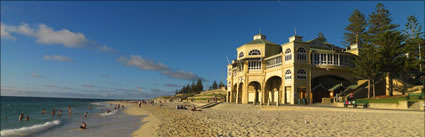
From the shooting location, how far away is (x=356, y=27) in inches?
2045

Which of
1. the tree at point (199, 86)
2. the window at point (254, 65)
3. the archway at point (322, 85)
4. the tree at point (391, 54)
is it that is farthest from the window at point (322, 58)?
the tree at point (199, 86)

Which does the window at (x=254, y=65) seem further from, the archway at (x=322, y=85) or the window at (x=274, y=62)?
the archway at (x=322, y=85)

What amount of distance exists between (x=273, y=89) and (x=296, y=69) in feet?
24.0

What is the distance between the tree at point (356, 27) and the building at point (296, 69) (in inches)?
676

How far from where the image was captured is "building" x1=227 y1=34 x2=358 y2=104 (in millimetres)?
30875

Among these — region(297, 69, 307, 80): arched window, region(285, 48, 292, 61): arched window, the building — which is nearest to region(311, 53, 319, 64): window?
the building

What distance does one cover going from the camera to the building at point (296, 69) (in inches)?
1216

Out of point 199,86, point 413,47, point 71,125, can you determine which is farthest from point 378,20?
point 199,86

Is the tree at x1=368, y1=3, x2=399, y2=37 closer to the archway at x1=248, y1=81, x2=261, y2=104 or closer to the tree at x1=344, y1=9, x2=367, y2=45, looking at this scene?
the tree at x1=344, y1=9, x2=367, y2=45

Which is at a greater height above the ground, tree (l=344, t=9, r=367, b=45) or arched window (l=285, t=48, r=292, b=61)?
tree (l=344, t=9, r=367, b=45)

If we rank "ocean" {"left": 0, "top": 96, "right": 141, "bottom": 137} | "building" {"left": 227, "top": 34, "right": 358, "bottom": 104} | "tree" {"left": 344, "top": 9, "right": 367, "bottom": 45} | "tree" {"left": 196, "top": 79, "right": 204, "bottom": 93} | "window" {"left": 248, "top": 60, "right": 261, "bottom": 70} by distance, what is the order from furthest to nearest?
"tree" {"left": 196, "top": 79, "right": 204, "bottom": 93} → "tree" {"left": 344, "top": 9, "right": 367, "bottom": 45} → "window" {"left": 248, "top": 60, "right": 261, "bottom": 70} → "building" {"left": 227, "top": 34, "right": 358, "bottom": 104} → "ocean" {"left": 0, "top": 96, "right": 141, "bottom": 137}

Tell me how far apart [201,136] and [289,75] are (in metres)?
21.8

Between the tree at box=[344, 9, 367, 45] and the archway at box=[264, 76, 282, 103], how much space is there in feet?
85.6

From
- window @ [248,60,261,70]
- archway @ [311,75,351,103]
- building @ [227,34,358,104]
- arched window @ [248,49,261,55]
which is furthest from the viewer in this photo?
arched window @ [248,49,261,55]
